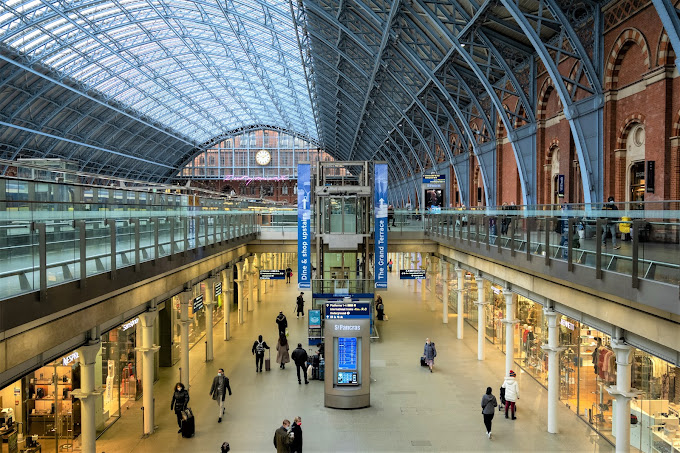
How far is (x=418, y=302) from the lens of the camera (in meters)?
35.9

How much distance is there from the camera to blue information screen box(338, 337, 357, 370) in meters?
15.0

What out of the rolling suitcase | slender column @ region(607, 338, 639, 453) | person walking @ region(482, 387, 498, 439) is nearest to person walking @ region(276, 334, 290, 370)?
the rolling suitcase

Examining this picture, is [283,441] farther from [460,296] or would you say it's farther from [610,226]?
[460,296]

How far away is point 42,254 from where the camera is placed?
21.9ft

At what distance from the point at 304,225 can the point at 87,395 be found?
13.4 meters

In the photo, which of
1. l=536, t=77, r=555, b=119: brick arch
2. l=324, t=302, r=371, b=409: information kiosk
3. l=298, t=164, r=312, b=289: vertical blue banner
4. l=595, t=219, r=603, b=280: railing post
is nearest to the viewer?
l=595, t=219, r=603, b=280: railing post

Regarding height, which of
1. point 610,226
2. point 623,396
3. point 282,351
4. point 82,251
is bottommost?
point 282,351

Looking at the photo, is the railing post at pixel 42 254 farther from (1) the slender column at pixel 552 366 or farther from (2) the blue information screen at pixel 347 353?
(1) the slender column at pixel 552 366

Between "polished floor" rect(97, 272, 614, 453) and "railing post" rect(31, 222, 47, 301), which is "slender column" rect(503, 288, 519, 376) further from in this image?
"railing post" rect(31, 222, 47, 301)

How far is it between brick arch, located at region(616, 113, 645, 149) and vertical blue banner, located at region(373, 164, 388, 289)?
8285mm

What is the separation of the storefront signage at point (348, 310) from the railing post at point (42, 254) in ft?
28.9

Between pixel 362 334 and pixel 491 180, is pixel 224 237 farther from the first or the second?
pixel 491 180

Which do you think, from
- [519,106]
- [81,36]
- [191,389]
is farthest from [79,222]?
[81,36]

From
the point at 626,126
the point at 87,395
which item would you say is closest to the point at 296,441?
the point at 87,395
